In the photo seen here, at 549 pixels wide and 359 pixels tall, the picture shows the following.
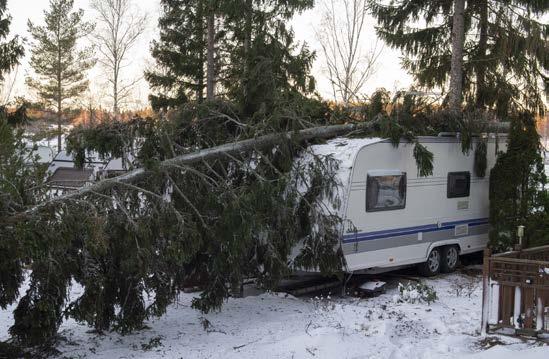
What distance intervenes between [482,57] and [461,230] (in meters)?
5.00

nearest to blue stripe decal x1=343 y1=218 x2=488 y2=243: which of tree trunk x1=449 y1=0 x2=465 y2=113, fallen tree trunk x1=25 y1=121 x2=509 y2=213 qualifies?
fallen tree trunk x1=25 y1=121 x2=509 y2=213

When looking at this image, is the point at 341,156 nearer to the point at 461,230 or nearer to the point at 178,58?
the point at 461,230

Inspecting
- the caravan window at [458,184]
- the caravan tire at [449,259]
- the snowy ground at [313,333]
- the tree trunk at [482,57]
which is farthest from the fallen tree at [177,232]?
the tree trunk at [482,57]

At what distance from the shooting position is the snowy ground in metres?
6.63

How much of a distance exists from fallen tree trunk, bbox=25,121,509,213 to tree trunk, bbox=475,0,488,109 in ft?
18.4

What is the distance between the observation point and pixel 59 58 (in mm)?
32062

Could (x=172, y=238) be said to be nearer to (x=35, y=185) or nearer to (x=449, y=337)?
(x=35, y=185)

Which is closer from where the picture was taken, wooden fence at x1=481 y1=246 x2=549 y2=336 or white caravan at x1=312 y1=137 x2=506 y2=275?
wooden fence at x1=481 y1=246 x2=549 y2=336

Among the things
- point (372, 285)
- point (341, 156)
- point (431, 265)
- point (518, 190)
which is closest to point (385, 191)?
point (341, 156)

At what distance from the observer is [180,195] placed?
798 centimetres

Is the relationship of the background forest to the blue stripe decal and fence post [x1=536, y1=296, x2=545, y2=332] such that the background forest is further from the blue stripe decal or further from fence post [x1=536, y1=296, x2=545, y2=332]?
fence post [x1=536, y1=296, x2=545, y2=332]

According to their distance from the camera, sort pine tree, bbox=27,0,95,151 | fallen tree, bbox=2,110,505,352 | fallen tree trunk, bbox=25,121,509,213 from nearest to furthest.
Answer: fallen tree, bbox=2,110,505,352 → fallen tree trunk, bbox=25,121,509,213 → pine tree, bbox=27,0,95,151

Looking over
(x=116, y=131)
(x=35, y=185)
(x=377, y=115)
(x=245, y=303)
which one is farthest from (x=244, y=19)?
(x=35, y=185)

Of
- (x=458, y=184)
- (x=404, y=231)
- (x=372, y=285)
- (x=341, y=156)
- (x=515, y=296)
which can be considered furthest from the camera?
(x=458, y=184)
